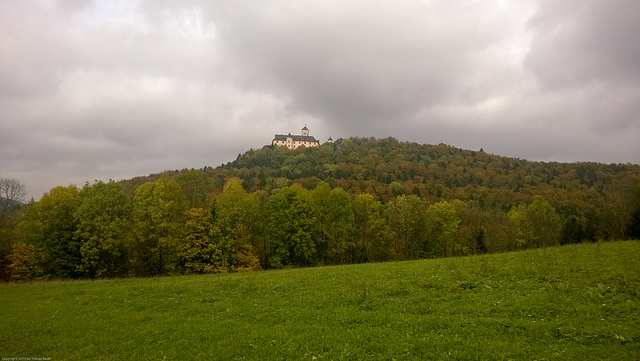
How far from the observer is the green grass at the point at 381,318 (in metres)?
10.3

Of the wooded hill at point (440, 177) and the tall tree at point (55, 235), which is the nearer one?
the tall tree at point (55, 235)

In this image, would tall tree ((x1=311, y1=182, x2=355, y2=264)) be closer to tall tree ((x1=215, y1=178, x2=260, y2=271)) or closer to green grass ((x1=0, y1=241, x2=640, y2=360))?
tall tree ((x1=215, y1=178, x2=260, y2=271))

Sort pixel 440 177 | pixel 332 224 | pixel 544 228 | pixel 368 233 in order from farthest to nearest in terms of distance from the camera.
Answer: pixel 440 177
pixel 544 228
pixel 368 233
pixel 332 224

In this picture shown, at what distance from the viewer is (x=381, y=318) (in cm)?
1341

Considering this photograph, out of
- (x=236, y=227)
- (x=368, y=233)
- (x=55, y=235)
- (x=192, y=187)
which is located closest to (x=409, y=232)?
(x=368, y=233)

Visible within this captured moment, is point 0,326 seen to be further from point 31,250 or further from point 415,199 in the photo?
point 415,199

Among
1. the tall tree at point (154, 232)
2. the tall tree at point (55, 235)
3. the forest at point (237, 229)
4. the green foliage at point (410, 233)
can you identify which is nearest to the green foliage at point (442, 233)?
the forest at point (237, 229)

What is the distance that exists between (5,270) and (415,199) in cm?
6798

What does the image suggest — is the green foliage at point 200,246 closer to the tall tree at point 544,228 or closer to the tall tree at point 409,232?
the tall tree at point 409,232

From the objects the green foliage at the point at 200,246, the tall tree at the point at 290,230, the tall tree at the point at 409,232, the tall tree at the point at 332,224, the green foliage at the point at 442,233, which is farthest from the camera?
the green foliage at the point at 442,233

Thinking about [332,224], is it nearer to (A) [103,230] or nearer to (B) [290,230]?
(B) [290,230]

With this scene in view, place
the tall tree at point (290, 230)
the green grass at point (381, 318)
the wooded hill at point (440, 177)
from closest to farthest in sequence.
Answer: the green grass at point (381, 318), the tall tree at point (290, 230), the wooded hill at point (440, 177)

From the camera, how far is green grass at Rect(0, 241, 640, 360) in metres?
10.3

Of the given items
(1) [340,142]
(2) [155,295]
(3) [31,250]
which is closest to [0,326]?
(2) [155,295]
